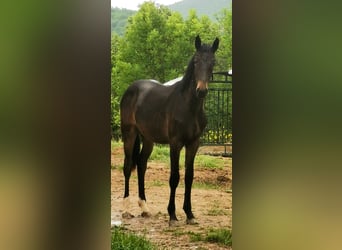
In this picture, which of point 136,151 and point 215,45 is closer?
point 215,45

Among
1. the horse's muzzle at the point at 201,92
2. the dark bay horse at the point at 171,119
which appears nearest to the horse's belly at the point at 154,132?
the dark bay horse at the point at 171,119

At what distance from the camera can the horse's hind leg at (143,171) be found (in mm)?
2418

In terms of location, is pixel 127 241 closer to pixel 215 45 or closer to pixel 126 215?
pixel 126 215

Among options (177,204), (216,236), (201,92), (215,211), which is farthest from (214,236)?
(201,92)

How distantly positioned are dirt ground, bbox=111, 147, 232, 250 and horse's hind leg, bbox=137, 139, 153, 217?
2 centimetres

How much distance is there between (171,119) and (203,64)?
1.05 ft

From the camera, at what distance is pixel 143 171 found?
2.44 m

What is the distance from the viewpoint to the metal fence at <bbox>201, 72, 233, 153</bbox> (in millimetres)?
2369

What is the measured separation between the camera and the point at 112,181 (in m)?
2.38

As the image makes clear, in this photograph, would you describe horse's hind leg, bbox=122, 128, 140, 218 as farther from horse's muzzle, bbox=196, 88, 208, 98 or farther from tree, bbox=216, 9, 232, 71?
tree, bbox=216, 9, 232, 71

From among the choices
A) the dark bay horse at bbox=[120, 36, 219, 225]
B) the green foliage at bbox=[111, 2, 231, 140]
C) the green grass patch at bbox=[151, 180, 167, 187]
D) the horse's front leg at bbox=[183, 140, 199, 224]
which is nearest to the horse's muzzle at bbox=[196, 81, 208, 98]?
the dark bay horse at bbox=[120, 36, 219, 225]
